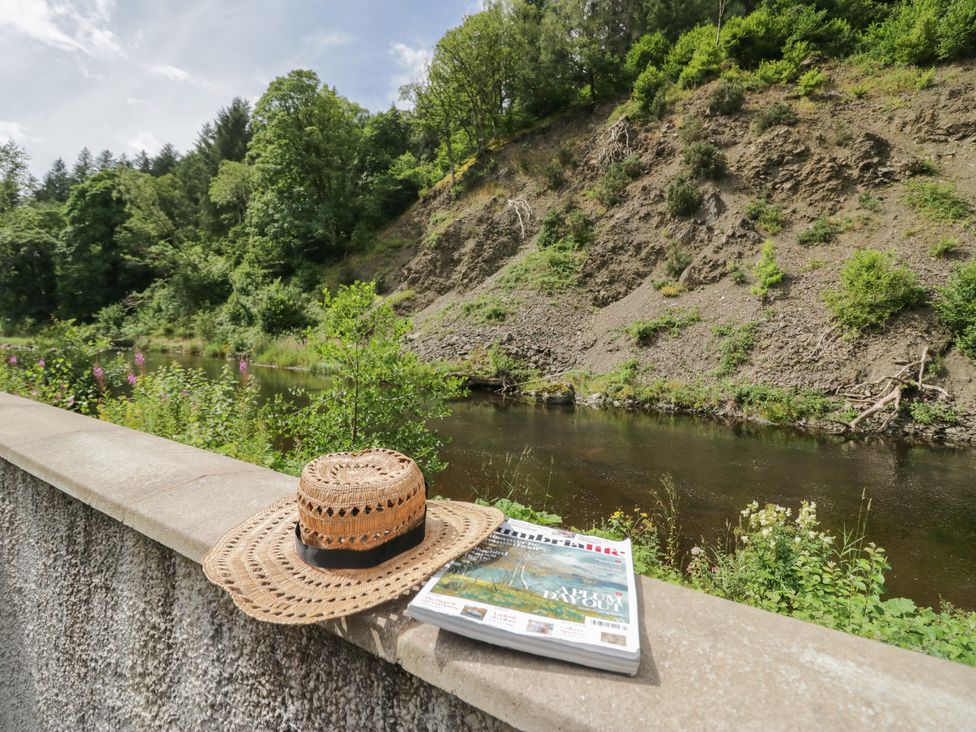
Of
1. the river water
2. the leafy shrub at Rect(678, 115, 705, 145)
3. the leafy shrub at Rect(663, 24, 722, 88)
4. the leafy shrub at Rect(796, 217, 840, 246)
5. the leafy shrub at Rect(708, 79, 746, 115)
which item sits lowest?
the river water

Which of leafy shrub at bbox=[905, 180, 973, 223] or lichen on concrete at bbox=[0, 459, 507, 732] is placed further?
leafy shrub at bbox=[905, 180, 973, 223]

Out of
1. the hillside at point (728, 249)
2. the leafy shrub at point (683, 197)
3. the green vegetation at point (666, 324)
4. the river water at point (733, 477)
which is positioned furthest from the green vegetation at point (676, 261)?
the river water at point (733, 477)

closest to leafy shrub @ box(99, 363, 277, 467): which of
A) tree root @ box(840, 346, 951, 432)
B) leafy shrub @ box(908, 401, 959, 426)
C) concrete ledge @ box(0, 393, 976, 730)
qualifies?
concrete ledge @ box(0, 393, 976, 730)

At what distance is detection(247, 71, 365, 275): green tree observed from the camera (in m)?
26.6

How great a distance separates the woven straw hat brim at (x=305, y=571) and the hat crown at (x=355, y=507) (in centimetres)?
7

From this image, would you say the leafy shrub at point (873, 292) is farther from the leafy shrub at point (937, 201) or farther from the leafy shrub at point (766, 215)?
the leafy shrub at point (766, 215)

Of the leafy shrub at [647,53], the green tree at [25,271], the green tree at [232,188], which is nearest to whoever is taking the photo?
the leafy shrub at [647,53]

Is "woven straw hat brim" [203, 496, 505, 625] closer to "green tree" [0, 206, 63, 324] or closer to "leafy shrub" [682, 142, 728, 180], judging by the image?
"leafy shrub" [682, 142, 728, 180]

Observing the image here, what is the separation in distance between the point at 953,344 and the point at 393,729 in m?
14.4

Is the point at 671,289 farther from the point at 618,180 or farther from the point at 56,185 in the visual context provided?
the point at 56,185

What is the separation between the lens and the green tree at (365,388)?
13.1 ft

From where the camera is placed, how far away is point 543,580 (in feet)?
3.49

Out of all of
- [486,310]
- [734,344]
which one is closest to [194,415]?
[734,344]

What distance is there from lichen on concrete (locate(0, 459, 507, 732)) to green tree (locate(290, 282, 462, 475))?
2.06m
